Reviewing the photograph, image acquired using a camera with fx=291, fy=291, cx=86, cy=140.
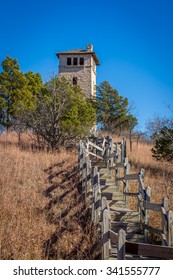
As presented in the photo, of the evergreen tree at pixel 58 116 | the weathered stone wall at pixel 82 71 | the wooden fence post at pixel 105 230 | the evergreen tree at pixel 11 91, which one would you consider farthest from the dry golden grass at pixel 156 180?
the weathered stone wall at pixel 82 71

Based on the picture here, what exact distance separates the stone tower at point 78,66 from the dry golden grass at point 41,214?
2730cm

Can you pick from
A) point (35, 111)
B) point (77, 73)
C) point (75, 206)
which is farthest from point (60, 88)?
point (77, 73)

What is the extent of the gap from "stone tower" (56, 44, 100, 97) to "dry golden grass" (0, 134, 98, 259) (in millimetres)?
27298

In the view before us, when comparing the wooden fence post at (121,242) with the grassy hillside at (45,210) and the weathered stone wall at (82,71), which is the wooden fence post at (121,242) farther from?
the weathered stone wall at (82,71)

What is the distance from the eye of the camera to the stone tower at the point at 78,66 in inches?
1545

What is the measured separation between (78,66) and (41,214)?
3397cm

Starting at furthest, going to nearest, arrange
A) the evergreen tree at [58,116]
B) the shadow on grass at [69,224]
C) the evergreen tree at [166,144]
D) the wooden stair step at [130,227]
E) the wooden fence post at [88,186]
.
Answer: the evergreen tree at [58,116]
the evergreen tree at [166,144]
the wooden fence post at [88,186]
the wooden stair step at [130,227]
the shadow on grass at [69,224]

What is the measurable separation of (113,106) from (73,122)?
1525 cm

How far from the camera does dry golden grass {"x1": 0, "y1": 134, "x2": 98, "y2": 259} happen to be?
6.41 meters

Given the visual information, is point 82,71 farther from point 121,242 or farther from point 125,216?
point 121,242

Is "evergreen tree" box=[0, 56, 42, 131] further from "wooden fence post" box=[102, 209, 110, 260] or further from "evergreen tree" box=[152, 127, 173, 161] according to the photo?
"wooden fence post" box=[102, 209, 110, 260]

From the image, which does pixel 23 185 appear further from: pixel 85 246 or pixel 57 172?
pixel 85 246

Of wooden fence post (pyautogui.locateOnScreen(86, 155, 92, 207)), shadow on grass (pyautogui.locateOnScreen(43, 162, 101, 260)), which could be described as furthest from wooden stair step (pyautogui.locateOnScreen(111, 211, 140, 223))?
wooden fence post (pyautogui.locateOnScreen(86, 155, 92, 207))

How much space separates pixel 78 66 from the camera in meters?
39.9
